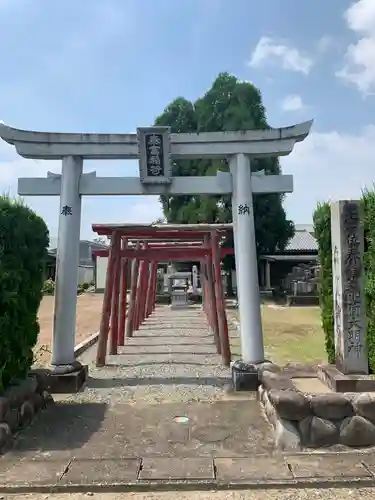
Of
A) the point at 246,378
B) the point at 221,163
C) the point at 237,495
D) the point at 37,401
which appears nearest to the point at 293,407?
the point at 237,495

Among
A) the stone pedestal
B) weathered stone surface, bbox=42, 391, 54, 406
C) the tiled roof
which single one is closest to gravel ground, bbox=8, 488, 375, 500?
weathered stone surface, bbox=42, 391, 54, 406

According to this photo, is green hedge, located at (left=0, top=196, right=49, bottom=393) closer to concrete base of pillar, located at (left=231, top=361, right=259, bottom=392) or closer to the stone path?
the stone path

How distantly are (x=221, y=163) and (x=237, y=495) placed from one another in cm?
2528

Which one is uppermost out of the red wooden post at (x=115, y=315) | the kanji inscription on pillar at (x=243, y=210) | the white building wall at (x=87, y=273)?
the white building wall at (x=87, y=273)

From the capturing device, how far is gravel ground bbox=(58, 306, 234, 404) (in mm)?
7145

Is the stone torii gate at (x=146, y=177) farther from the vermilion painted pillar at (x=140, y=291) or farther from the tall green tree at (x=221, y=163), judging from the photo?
the tall green tree at (x=221, y=163)

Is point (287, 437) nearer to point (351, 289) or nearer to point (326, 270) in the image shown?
point (351, 289)

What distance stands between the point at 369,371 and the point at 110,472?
142 inches

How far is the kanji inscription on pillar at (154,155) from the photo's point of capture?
773 cm

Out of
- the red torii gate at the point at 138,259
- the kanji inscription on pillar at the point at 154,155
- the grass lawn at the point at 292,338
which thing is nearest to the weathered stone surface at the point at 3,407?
the kanji inscription on pillar at the point at 154,155

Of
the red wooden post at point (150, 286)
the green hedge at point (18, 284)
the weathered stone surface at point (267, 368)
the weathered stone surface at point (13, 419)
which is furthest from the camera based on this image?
the red wooden post at point (150, 286)

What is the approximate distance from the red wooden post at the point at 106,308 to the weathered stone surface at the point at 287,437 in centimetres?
513

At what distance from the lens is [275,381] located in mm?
5992

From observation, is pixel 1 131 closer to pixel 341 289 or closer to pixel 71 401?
pixel 71 401
